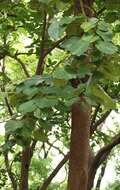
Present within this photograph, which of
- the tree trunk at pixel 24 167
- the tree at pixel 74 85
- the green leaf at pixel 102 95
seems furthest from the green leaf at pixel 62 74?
the tree trunk at pixel 24 167

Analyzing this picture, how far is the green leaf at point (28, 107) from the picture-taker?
1984 mm

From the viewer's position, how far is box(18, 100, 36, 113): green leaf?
198 cm

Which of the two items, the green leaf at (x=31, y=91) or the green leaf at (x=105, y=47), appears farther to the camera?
the green leaf at (x=31, y=91)

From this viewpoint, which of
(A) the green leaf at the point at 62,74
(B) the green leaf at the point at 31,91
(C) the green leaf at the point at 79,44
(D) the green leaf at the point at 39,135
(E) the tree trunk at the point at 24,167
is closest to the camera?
(C) the green leaf at the point at 79,44

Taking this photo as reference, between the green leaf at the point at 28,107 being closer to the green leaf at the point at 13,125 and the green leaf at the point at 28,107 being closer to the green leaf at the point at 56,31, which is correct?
the green leaf at the point at 13,125

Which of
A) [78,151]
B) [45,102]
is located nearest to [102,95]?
[45,102]

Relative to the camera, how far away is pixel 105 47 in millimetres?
1802

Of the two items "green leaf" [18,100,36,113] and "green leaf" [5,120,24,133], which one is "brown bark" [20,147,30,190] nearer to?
"green leaf" [5,120,24,133]

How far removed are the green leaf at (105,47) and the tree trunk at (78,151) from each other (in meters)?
0.71

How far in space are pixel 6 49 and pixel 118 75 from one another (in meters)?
3.50

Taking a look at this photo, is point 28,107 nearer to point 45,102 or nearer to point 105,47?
point 45,102

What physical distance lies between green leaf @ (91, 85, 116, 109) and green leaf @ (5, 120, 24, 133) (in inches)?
15.6

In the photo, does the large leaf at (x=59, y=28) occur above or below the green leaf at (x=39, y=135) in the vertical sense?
above

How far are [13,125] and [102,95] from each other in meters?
0.44
